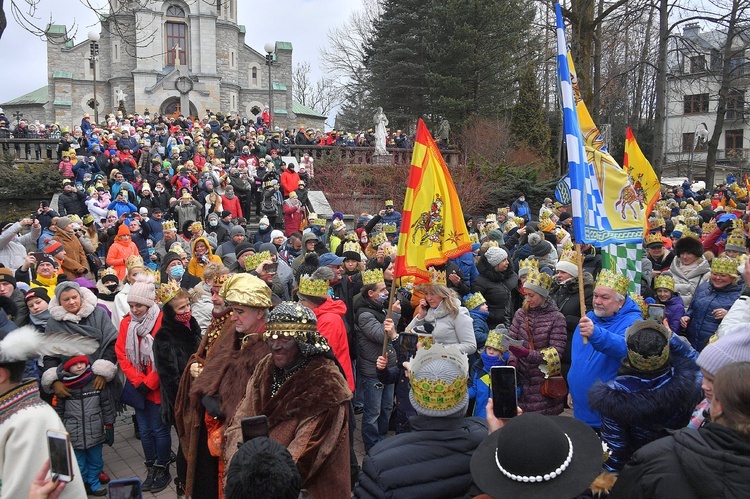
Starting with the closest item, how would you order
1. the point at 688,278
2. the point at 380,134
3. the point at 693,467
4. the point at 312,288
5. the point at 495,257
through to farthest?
the point at 693,467 → the point at 312,288 → the point at 688,278 → the point at 495,257 → the point at 380,134

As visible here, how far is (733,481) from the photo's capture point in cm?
220

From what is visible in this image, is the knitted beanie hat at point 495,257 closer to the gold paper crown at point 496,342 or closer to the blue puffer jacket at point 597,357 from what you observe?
the gold paper crown at point 496,342

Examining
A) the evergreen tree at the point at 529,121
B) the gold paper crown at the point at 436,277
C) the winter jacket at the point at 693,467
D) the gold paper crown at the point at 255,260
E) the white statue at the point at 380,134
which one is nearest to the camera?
the winter jacket at the point at 693,467

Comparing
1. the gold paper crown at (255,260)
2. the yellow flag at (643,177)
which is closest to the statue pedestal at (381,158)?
the yellow flag at (643,177)

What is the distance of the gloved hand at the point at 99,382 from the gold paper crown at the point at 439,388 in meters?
3.71

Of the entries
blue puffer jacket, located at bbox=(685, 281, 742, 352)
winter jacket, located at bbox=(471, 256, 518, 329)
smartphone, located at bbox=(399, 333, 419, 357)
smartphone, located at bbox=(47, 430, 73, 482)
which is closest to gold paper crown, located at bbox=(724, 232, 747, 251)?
blue puffer jacket, located at bbox=(685, 281, 742, 352)

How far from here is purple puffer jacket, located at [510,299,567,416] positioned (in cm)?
512

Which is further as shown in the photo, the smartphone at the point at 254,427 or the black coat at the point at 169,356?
the black coat at the point at 169,356

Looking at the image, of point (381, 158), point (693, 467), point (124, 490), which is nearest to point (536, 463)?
point (693, 467)

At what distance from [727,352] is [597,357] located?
1.75 m

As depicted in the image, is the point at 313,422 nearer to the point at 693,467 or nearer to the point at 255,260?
the point at 693,467

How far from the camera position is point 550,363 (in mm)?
5023

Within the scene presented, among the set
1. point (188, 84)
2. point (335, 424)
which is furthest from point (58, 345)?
point (188, 84)

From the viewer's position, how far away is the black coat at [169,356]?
5484 millimetres
